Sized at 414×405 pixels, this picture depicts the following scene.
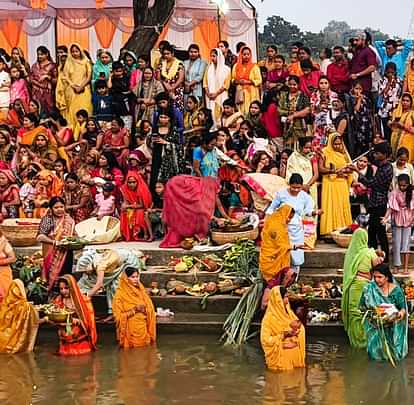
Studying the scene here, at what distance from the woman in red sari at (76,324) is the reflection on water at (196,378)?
14cm

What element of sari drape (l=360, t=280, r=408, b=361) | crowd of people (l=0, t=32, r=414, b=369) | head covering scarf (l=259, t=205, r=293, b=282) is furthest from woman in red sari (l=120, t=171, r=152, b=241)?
sari drape (l=360, t=280, r=408, b=361)

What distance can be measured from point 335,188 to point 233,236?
135 cm

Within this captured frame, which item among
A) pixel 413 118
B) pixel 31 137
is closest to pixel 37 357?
pixel 31 137

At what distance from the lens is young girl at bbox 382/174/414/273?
36.5 feet

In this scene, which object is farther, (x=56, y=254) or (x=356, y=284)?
(x=56, y=254)

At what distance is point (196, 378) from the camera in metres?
9.27

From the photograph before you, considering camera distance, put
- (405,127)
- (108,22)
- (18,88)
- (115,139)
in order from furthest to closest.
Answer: (108,22), (18,88), (115,139), (405,127)

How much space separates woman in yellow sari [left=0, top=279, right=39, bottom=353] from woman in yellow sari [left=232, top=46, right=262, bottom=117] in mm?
5167

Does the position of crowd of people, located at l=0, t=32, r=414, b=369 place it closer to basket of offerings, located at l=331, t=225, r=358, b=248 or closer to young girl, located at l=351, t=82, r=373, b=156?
young girl, located at l=351, t=82, r=373, b=156

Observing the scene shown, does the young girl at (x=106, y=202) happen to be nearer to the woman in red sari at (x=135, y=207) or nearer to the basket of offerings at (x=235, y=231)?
the woman in red sari at (x=135, y=207)

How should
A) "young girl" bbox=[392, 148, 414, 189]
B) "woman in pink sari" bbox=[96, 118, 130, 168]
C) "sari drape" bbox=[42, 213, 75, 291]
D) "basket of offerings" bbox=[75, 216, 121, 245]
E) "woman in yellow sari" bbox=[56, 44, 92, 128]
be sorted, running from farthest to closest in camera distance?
"woman in yellow sari" bbox=[56, 44, 92, 128]
"woman in pink sari" bbox=[96, 118, 130, 168]
"basket of offerings" bbox=[75, 216, 121, 245]
"young girl" bbox=[392, 148, 414, 189]
"sari drape" bbox=[42, 213, 75, 291]

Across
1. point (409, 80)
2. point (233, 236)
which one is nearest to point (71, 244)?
point (233, 236)

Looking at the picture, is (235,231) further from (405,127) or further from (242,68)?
(242,68)

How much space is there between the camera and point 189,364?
31.9 feet
